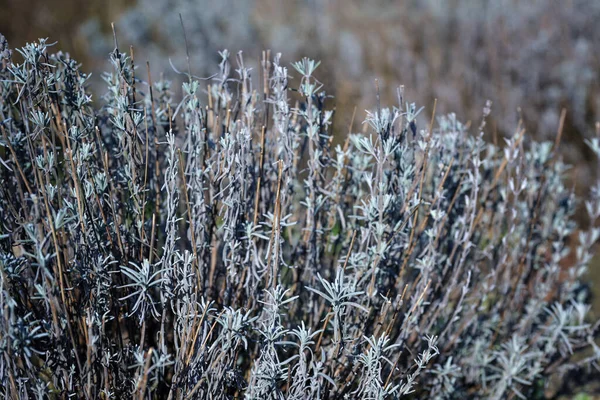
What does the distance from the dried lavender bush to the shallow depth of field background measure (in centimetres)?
188

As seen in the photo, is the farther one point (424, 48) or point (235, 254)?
point (424, 48)

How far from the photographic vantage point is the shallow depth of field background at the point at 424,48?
4.85 meters

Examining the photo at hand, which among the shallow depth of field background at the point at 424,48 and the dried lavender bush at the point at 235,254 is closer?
the dried lavender bush at the point at 235,254

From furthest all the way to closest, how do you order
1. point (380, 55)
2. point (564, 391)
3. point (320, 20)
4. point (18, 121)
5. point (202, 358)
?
point (320, 20) < point (380, 55) < point (564, 391) < point (18, 121) < point (202, 358)

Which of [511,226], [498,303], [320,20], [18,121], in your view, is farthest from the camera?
[320,20]

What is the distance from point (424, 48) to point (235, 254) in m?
4.41

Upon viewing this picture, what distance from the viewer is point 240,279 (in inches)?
72.7

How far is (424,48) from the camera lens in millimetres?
5535

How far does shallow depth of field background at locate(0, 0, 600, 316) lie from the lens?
4852 millimetres

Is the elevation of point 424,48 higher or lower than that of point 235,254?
higher

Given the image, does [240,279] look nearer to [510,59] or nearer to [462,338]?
[462,338]

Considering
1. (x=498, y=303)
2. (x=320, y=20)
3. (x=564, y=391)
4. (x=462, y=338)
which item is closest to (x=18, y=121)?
(x=462, y=338)

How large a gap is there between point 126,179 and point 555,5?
194 inches

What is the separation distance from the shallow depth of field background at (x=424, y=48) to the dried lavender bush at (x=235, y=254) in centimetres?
188
